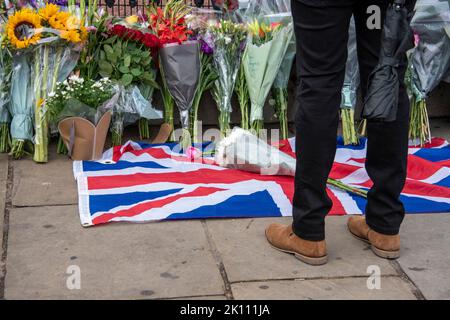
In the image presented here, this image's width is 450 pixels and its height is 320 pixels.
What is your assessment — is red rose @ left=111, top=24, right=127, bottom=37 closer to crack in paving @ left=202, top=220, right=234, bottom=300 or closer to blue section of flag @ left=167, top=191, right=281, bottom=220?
blue section of flag @ left=167, top=191, right=281, bottom=220

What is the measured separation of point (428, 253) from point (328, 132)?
0.80 m

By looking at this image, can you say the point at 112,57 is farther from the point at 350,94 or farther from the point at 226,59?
the point at 350,94

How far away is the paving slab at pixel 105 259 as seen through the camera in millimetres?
2805

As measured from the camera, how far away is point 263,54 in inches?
183

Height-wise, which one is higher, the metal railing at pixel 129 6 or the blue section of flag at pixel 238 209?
the metal railing at pixel 129 6

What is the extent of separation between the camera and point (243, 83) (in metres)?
4.82

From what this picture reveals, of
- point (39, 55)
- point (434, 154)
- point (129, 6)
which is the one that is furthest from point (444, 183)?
point (129, 6)

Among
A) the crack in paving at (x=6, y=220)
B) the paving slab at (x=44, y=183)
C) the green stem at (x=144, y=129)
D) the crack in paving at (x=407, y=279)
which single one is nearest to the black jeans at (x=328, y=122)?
the crack in paving at (x=407, y=279)

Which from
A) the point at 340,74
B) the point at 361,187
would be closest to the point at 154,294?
the point at 340,74

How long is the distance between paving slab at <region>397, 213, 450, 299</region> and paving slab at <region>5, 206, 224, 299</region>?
83 cm

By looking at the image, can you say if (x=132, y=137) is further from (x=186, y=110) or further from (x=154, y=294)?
(x=154, y=294)

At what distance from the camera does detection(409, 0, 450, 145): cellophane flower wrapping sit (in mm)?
4902

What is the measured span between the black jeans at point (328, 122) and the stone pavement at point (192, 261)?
20 cm

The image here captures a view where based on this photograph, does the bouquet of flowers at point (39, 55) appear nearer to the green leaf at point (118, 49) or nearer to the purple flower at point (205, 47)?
the green leaf at point (118, 49)
